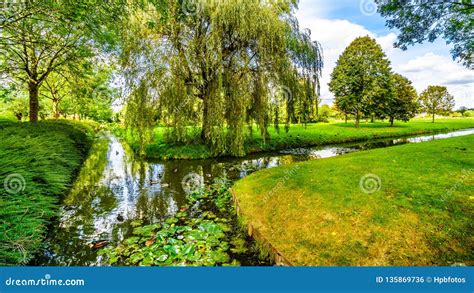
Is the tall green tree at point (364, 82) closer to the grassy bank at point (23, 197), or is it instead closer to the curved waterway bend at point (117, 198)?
the curved waterway bend at point (117, 198)

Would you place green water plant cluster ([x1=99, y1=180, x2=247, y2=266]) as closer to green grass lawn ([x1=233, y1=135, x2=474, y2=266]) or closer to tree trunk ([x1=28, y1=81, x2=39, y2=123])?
green grass lawn ([x1=233, y1=135, x2=474, y2=266])

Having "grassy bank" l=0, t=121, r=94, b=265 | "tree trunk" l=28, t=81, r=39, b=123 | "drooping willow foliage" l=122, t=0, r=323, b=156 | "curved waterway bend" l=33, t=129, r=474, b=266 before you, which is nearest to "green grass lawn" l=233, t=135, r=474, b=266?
"curved waterway bend" l=33, t=129, r=474, b=266

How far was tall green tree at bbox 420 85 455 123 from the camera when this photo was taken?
39312mm

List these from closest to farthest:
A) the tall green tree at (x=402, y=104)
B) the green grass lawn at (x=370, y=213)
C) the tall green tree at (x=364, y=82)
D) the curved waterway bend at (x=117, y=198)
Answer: the green grass lawn at (x=370, y=213)
the curved waterway bend at (x=117, y=198)
the tall green tree at (x=364, y=82)
the tall green tree at (x=402, y=104)

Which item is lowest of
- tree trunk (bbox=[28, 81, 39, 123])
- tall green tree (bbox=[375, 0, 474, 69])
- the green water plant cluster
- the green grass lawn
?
the green water plant cluster

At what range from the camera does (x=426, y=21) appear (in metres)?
9.98

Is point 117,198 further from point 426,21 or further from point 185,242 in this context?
point 426,21

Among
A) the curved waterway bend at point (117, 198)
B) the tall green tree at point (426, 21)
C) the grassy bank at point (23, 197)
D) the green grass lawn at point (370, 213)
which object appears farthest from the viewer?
the tall green tree at point (426, 21)

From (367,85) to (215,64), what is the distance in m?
22.4

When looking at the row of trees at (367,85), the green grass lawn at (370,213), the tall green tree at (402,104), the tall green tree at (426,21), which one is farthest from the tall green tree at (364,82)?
the green grass lawn at (370,213)

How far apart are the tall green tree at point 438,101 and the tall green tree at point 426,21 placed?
35862 millimetres

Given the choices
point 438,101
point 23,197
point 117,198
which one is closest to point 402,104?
point 438,101

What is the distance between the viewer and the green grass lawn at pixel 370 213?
10.4 feet

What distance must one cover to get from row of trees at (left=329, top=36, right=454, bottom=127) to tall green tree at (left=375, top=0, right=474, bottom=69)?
16124 mm
